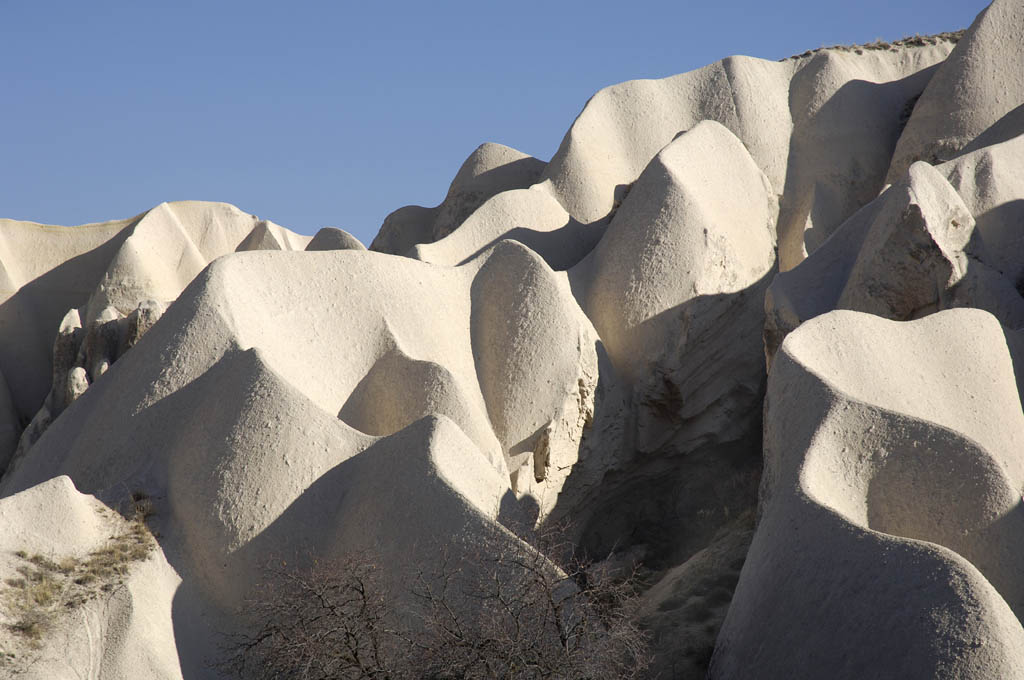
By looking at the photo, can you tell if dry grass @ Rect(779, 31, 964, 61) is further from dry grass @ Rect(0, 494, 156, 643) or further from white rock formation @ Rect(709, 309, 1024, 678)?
dry grass @ Rect(0, 494, 156, 643)

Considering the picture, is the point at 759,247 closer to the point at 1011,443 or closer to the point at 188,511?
the point at 1011,443

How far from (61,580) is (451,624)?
12.4ft

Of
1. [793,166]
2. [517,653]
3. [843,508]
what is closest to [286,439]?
[517,653]

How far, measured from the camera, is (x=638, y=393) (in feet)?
57.8

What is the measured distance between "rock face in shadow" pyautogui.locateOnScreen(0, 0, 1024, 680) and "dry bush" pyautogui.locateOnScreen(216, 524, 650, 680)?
517 mm

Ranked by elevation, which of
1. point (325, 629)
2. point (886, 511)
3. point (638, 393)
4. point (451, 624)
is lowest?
point (638, 393)

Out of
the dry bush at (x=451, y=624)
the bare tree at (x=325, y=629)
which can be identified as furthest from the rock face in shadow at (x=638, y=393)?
the bare tree at (x=325, y=629)

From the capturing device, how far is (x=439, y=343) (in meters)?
15.7

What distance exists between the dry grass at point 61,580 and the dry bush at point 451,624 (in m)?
1.52

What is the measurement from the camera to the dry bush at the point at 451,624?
8891 millimetres

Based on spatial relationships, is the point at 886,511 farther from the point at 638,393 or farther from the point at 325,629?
the point at 638,393

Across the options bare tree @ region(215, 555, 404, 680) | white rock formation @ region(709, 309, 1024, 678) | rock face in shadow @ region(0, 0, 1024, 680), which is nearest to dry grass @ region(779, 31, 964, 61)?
rock face in shadow @ region(0, 0, 1024, 680)

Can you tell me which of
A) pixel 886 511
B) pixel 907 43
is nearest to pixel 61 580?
pixel 886 511

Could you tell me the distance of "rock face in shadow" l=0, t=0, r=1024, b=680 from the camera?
10250mm
